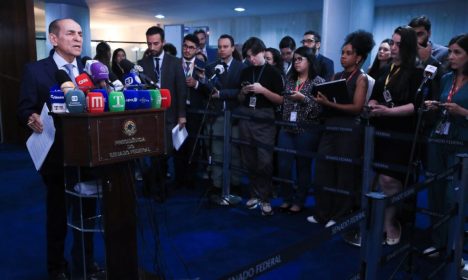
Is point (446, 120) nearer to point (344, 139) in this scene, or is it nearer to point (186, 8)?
point (344, 139)

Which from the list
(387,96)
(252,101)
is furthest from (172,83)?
(387,96)

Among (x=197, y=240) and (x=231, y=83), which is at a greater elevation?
(x=231, y=83)

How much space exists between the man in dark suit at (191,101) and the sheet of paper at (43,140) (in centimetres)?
230

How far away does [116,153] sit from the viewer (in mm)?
1701

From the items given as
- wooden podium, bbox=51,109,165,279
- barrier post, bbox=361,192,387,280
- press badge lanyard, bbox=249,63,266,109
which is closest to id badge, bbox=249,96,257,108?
press badge lanyard, bbox=249,63,266,109

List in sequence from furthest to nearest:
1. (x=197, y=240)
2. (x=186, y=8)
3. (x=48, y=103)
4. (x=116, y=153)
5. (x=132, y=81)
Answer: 1. (x=186, y=8)
2. (x=197, y=240)
3. (x=48, y=103)
4. (x=132, y=81)
5. (x=116, y=153)

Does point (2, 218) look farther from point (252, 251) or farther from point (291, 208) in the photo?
point (291, 208)

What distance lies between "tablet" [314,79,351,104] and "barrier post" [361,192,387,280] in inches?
68.4

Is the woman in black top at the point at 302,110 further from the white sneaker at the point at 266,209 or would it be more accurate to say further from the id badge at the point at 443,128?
the id badge at the point at 443,128

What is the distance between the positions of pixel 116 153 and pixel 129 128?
11cm

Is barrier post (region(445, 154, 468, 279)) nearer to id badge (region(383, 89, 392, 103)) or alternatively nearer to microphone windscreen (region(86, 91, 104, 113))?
id badge (region(383, 89, 392, 103))

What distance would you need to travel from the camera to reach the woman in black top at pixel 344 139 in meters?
3.26

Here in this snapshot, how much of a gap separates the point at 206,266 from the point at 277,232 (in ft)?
2.78

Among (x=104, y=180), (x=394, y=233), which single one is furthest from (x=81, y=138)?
(x=394, y=233)
